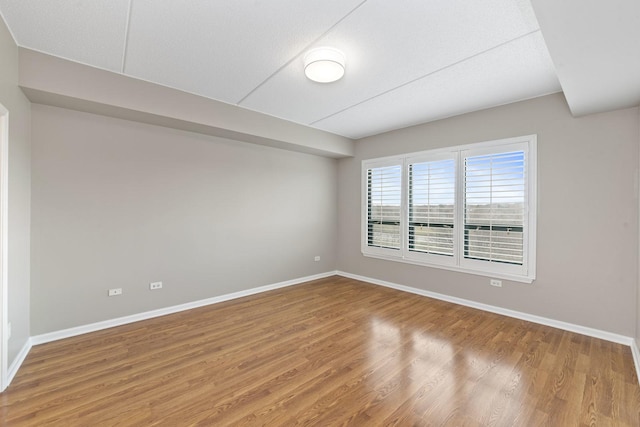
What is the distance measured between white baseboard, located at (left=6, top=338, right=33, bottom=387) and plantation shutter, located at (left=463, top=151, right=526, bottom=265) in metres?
4.91

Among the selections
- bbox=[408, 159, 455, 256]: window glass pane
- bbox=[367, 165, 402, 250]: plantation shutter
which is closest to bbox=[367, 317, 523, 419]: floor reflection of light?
bbox=[408, 159, 455, 256]: window glass pane

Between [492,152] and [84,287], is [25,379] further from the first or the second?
[492,152]

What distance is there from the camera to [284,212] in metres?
4.94

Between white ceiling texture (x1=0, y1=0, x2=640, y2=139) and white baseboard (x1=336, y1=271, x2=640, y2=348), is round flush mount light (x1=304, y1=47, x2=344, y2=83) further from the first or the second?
white baseboard (x1=336, y1=271, x2=640, y2=348)

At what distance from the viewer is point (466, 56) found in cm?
249

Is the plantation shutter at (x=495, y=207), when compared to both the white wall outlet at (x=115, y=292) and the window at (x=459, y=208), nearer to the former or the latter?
the window at (x=459, y=208)

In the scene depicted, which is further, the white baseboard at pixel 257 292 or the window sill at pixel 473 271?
the window sill at pixel 473 271

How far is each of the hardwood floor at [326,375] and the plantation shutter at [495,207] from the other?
0.86m

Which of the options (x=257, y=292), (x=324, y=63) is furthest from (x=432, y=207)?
(x=257, y=292)

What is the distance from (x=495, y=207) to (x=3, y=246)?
16.2 ft

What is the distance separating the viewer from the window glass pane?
13.6 feet

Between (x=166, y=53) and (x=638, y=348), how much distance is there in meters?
5.03

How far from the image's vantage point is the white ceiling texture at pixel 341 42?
6.21ft

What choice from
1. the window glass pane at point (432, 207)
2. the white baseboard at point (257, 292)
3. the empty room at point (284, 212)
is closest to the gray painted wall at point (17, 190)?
the empty room at point (284, 212)
